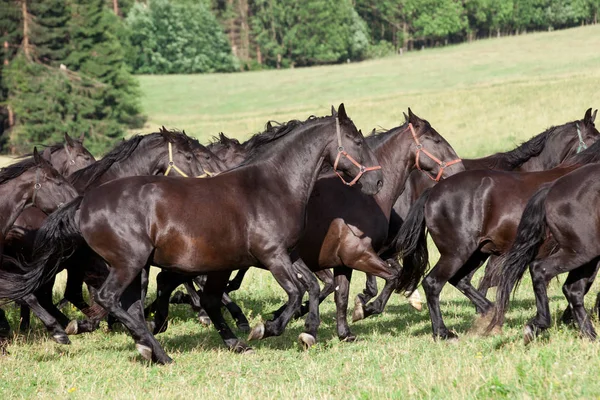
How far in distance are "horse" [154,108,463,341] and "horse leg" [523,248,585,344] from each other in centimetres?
185

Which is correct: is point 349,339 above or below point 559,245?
below

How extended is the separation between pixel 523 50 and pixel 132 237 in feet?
234

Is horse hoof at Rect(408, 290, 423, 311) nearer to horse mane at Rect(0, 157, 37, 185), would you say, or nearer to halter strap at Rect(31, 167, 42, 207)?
halter strap at Rect(31, 167, 42, 207)

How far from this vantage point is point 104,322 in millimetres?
10359

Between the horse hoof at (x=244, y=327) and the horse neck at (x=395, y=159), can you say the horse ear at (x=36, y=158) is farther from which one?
the horse neck at (x=395, y=159)

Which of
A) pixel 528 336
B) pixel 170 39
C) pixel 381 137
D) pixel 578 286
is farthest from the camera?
pixel 170 39

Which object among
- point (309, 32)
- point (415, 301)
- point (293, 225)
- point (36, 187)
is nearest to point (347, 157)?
point (293, 225)

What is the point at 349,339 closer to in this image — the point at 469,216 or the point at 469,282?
the point at 469,282

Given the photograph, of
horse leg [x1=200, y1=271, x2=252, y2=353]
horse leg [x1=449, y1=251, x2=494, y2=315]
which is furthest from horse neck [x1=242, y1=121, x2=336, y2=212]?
horse leg [x1=449, y1=251, x2=494, y2=315]

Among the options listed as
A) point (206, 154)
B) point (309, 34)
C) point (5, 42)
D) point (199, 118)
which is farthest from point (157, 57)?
point (206, 154)

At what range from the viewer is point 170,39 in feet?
296

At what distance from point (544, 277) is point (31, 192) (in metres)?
5.10

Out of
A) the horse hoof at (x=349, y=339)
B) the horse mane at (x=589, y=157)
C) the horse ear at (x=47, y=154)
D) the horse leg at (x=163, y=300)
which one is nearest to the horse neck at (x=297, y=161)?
the horse hoof at (x=349, y=339)

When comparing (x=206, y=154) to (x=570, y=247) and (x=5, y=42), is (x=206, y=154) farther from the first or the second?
(x=5, y=42)
